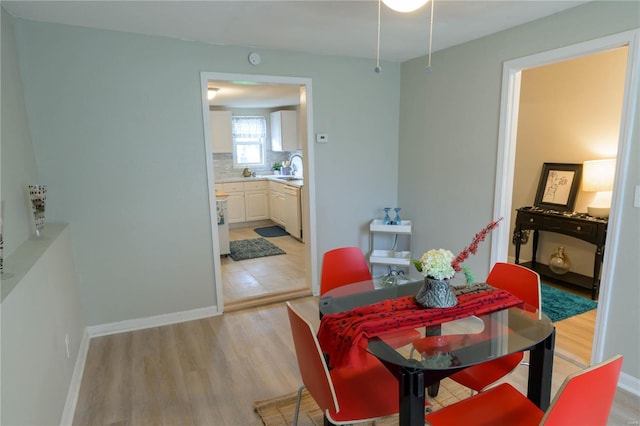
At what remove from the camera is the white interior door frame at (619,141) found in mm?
2189

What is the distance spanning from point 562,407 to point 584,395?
78 mm

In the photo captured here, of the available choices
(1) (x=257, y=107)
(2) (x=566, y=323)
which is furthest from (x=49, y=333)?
(1) (x=257, y=107)

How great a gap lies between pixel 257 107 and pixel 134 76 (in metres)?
4.69

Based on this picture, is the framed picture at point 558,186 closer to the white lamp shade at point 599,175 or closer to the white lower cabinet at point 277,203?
the white lamp shade at point 599,175

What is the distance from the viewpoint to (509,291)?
216cm

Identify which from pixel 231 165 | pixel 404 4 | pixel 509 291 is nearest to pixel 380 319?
pixel 509 291

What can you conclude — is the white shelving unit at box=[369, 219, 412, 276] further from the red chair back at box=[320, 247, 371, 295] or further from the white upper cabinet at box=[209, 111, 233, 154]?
the white upper cabinet at box=[209, 111, 233, 154]

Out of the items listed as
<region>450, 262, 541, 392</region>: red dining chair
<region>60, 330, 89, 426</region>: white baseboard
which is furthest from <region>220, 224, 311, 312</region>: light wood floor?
<region>450, 262, 541, 392</region>: red dining chair

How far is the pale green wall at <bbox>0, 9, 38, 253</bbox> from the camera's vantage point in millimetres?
2012

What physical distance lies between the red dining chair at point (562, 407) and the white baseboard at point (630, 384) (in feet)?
4.28

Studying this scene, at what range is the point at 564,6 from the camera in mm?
2424

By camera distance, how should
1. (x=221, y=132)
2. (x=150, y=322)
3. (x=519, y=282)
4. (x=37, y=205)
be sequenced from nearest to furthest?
1. (x=519, y=282)
2. (x=37, y=205)
3. (x=150, y=322)
4. (x=221, y=132)

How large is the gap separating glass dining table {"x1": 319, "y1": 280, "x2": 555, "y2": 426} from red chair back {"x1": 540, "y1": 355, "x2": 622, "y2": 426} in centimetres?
31

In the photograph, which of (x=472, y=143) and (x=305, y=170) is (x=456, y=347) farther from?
(x=305, y=170)
